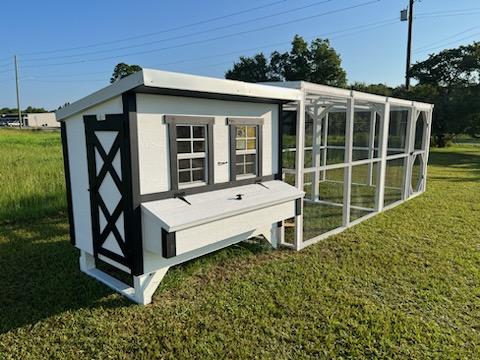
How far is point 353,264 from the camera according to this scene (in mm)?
4582

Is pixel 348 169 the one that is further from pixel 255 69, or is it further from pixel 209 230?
pixel 255 69

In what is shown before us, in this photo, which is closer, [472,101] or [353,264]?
[353,264]

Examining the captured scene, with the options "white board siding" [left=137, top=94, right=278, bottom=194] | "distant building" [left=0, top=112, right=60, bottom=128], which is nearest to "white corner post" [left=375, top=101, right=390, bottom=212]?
"white board siding" [left=137, top=94, right=278, bottom=194]

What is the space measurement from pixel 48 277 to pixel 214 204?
2181 mm

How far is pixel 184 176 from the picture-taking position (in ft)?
12.0

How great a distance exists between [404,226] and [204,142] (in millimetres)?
4366

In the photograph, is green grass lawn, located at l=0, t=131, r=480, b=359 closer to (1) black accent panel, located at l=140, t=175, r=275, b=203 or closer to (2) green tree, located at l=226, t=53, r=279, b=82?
(1) black accent panel, located at l=140, t=175, r=275, b=203

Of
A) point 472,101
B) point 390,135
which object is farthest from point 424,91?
point 390,135

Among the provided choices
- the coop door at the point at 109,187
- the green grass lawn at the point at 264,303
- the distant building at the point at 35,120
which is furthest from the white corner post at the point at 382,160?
the distant building at the point at 35,120

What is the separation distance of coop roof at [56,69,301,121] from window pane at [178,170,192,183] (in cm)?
79

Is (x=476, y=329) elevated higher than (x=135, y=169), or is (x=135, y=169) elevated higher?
(x=135, y=169)

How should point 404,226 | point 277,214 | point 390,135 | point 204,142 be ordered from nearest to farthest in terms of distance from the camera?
1. point 204,142
2. point 277,214
3. point 404,226
4. point 390,135

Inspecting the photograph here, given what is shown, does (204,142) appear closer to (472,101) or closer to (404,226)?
(404,226)

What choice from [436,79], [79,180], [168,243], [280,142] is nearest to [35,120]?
[436,79]
